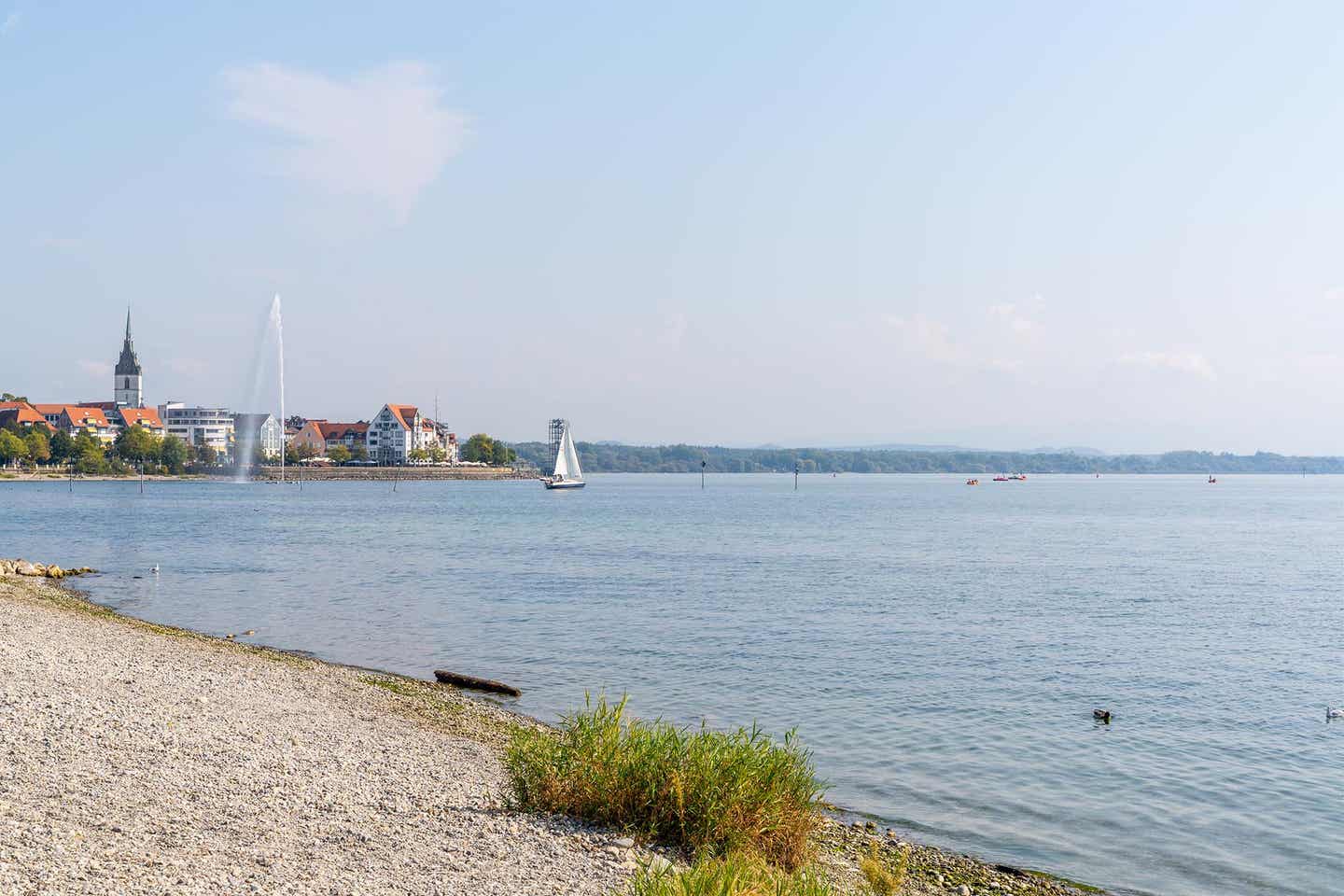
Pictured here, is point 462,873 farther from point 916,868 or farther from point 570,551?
point 570,551

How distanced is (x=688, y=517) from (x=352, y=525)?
35538 mm

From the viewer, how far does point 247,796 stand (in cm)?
1203

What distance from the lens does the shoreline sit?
10508 millimetres

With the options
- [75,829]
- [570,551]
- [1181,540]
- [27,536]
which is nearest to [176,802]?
[75,829]

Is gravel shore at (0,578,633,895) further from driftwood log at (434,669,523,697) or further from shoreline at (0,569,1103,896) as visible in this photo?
driftwood log at (434,669,523,697)

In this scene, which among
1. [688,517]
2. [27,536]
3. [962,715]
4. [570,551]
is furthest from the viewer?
[688,517]

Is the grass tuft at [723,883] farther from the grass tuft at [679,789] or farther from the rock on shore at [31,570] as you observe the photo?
the rock on shore at [31,570]

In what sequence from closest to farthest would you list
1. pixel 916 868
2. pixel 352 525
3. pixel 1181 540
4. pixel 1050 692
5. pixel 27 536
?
pixel 916 868, pixel 1050 692, pixel 27 536, pixel 1181 540, pixel 352 525

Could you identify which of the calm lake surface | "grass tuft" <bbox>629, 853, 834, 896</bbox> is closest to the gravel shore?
"grass tuft" <bbox>629, 853, 834, 896</bbox>

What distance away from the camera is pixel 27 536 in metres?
74.0

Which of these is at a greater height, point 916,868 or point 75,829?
point 75,829

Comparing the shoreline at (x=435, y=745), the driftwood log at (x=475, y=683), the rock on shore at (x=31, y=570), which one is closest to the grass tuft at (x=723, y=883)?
the shoreline at (x=435, y=745)

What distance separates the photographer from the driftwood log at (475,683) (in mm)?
24250

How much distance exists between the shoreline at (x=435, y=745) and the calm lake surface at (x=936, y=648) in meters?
1.22
